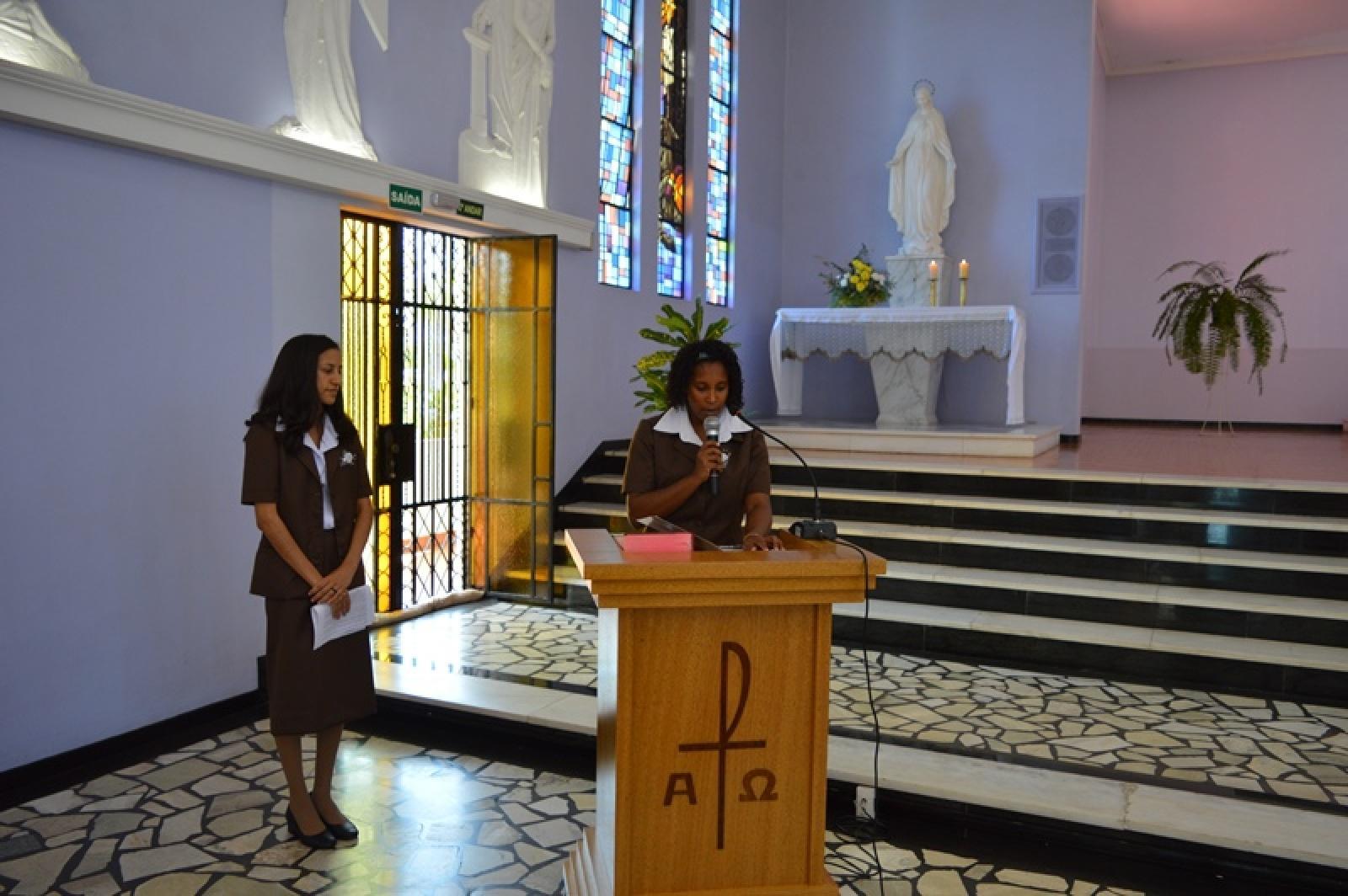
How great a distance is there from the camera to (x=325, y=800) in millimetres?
3652

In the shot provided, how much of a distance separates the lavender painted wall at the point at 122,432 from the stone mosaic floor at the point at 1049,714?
1157 millimetres

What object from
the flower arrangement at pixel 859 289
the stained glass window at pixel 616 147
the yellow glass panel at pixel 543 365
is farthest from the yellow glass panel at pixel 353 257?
the flower arrangement at pixel 859 289

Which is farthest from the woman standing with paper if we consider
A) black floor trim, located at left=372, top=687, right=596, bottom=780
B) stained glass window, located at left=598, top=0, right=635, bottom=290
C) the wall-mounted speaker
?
the wall-mounted speaker

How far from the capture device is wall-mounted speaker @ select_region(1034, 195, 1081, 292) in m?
10.7

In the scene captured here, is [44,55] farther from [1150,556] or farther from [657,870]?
[1150,556]

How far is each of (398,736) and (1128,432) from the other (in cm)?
1008

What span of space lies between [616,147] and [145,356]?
16.5ft

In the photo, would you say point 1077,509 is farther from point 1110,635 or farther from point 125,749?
point 125,749

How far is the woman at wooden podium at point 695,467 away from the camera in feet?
10.9

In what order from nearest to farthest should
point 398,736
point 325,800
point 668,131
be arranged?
point 325,800
point 398,736
point 668,131

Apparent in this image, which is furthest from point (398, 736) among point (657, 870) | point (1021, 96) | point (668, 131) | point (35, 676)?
point (1021, 96)

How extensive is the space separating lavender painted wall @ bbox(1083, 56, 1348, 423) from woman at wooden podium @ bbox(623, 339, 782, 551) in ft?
39.0

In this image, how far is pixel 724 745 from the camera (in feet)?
8.64

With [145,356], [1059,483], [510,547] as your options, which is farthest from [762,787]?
[1059,483]
